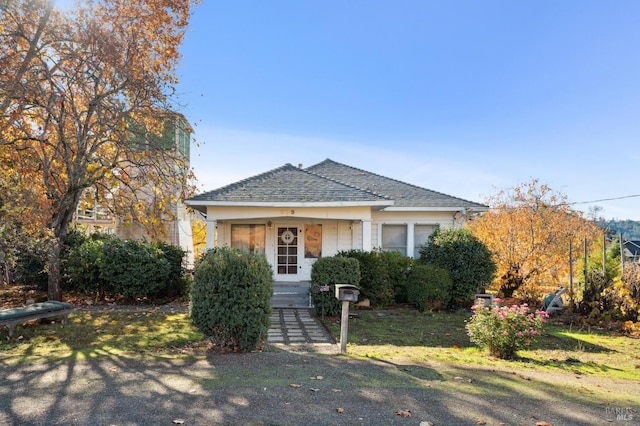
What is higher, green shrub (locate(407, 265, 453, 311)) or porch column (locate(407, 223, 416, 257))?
porch column (locate(407, 223, 416, 257))

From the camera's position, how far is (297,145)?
18516 millimetres

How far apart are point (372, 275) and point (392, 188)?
6048 millimetres

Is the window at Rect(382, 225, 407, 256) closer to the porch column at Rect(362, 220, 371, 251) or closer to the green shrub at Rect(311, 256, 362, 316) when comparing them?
the porch column at Rect(362, 220, 371, 251)

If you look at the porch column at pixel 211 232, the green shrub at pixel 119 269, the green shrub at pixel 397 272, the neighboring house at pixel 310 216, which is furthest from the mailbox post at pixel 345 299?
the green shrub at pixel 119 269

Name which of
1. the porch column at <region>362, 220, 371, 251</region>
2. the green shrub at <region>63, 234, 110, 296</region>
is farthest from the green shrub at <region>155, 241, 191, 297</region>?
the porch column at <region>362, 220, 371, 251</region>

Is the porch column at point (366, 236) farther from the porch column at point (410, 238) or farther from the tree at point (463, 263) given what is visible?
the porch column at point (410, 238)

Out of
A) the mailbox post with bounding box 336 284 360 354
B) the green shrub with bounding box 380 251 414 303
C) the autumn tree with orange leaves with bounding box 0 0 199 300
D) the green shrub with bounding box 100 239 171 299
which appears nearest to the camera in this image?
the mailbox post with bounding box 336 284 360 354

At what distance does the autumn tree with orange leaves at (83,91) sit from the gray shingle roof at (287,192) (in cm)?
157

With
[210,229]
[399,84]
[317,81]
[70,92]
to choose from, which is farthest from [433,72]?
[70,92]

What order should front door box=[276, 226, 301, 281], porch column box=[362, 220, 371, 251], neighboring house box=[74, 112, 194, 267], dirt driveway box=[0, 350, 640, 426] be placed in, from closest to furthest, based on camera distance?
dirt driveway box=[0, 350, 640, 426]
neighboring house box=[74, 112, 194, 267]
porch column box=[362, 220, 371, 251]
front door box=[276, 226, 301, 281]

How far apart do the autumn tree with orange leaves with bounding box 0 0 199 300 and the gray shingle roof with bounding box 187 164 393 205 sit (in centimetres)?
157

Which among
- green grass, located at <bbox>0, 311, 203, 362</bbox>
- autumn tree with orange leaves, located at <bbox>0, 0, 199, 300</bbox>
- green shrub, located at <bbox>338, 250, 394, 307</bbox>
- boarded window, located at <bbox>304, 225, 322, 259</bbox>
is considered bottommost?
green grass, located at <bbox>0, 311, 203, 362</bbox>

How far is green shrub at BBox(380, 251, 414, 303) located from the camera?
38.4 feet

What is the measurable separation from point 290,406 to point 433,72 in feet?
44.3
